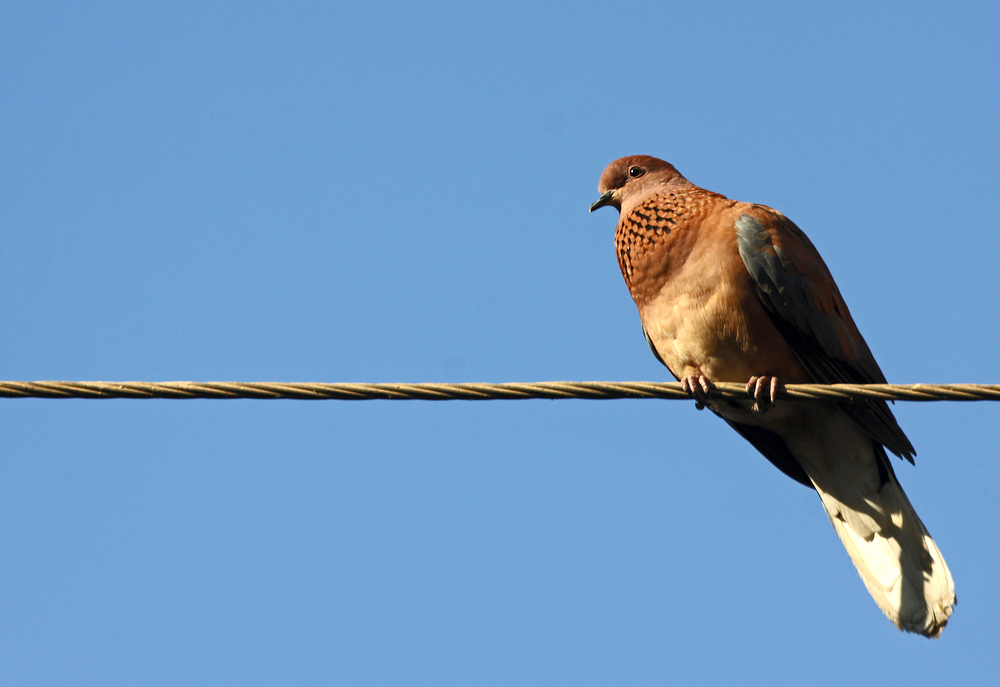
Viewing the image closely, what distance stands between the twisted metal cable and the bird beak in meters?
2.39

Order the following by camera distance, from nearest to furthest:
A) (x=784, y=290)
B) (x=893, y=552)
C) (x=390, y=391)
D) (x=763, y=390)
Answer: (x=390, y=391), (x=763, y=390), (x=784, y=290), (x=893, y=552)

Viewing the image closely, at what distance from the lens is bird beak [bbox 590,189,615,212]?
5.19m

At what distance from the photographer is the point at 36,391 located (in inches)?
106

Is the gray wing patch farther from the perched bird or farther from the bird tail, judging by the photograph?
the bird tail

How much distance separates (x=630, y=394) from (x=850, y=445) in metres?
1.79

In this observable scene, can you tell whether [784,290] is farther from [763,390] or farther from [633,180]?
[633,180]

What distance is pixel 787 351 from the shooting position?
13.4ft

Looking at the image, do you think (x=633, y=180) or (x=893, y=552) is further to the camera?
(x=633, y=180)

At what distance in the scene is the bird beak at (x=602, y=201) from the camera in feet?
17.0

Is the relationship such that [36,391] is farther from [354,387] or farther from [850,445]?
[850,445]

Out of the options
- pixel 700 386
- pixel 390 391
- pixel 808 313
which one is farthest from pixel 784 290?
pixel 390 391

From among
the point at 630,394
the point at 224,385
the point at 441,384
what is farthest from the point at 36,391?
the point at 630,394

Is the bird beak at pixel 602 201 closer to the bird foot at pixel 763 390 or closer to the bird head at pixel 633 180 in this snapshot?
the bird head at pixel 633 180

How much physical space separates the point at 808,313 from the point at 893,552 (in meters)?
1.07
